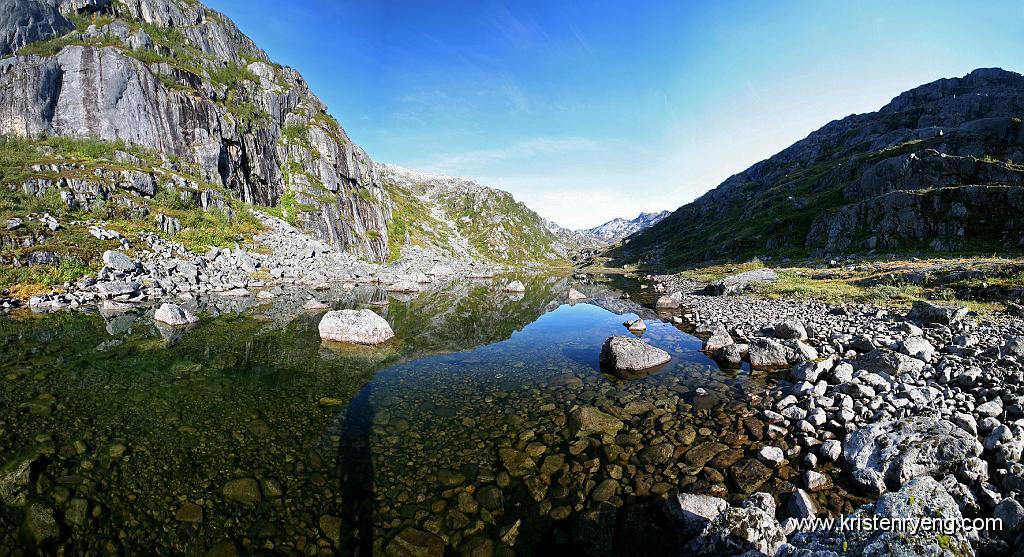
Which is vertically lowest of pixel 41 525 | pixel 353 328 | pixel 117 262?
pixel 41 525

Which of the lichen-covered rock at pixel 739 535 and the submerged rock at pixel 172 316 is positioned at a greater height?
the submerged rock at pixel 172 316

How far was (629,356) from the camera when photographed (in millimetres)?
16047

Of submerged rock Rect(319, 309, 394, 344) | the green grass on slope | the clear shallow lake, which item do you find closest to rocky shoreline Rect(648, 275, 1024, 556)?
the clear shallow lake

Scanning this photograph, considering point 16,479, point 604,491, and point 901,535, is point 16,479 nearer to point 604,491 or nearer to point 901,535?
point 604,491

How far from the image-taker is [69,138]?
60719 millimetres

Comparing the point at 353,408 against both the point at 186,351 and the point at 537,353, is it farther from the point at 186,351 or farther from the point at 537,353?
the point at 186,351

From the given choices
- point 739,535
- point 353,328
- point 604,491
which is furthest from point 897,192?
point 353,328

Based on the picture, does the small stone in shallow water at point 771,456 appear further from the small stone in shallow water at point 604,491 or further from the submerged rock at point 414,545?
the submerged rock at point 414,545

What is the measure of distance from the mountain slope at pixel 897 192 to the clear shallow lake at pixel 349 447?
68.9m

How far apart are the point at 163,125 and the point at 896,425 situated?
102 meters

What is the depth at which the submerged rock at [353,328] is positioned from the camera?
20391 millimetres

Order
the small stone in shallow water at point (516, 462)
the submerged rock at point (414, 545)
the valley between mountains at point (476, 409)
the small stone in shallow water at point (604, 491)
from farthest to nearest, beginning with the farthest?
1. the small stone in shallow water at point (516, 462)
2. the small stone in shallow water at point (604, 491)
3. the valley between mountains at point (476, 409)
4. the submerged rock at point (414, 545)

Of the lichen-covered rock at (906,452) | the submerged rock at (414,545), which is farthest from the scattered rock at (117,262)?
the lichen-covered rock at (906,452)

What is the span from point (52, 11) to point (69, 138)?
38097 millimetres
